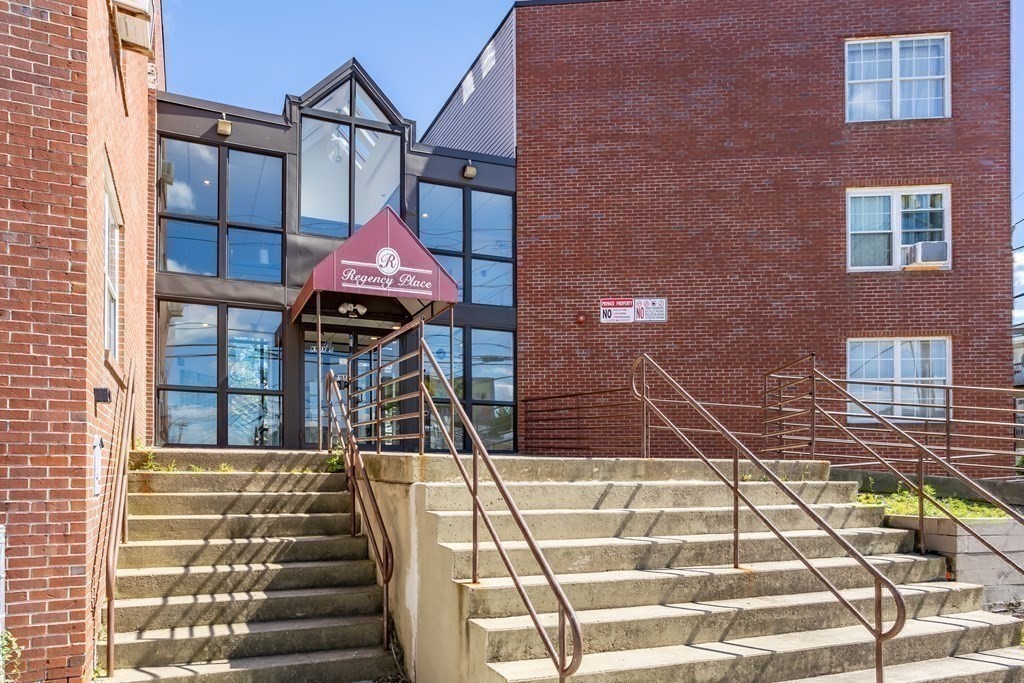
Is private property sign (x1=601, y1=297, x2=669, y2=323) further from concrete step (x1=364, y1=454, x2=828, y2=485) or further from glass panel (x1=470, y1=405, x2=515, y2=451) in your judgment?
concrete step (x1=364, y1=454, x2=828, y2=485)

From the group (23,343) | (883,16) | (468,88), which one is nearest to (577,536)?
(23,343)

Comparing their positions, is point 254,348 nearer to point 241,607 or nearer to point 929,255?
point 241,607

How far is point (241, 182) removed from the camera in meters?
11.2

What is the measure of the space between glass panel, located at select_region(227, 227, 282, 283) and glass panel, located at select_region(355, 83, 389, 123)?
2385mm

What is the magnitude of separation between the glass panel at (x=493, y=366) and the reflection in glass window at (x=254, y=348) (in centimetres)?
320

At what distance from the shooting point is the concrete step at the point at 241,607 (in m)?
5.38

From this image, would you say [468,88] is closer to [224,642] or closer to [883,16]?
[883,16]

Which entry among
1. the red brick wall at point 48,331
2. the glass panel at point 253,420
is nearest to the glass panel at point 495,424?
the glass panel at point 253,420

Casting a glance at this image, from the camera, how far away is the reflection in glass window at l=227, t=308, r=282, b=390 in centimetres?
1095

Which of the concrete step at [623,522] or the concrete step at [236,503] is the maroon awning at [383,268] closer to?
the concrete step at [236,503]

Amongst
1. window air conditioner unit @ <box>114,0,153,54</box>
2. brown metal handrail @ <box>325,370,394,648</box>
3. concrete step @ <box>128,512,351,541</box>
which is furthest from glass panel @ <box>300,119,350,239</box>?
concrete step @ <box>128,512,351,541</box>

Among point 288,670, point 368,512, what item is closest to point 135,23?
point 368,512

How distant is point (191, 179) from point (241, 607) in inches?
280

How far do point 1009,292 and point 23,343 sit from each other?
13.7m
